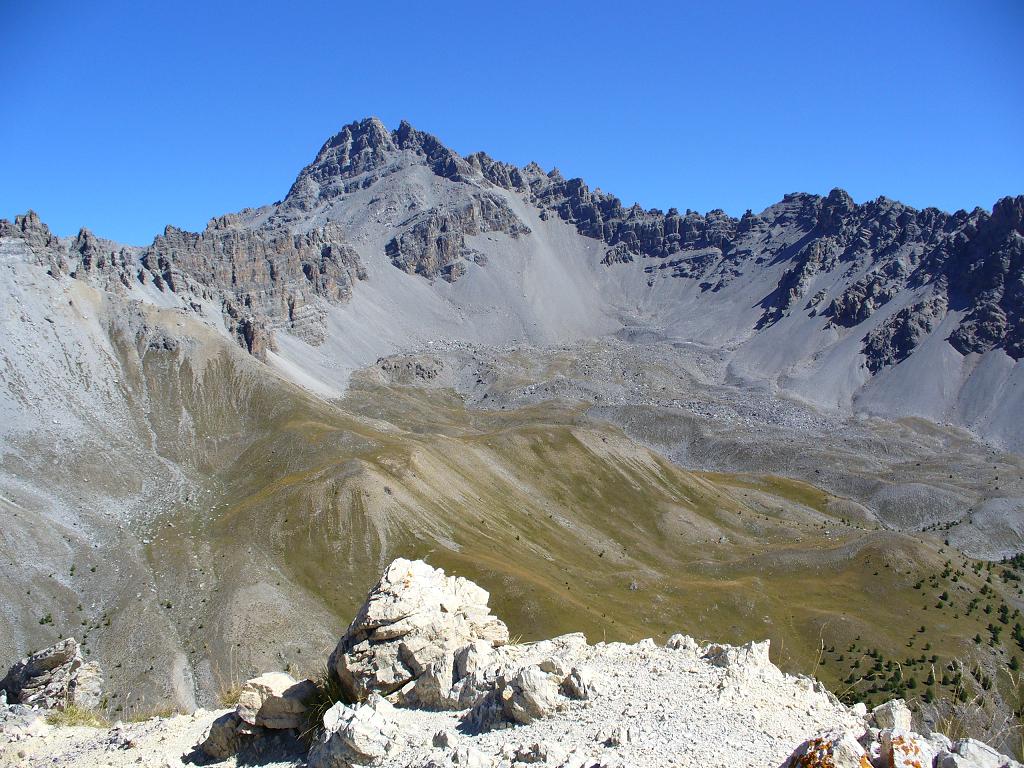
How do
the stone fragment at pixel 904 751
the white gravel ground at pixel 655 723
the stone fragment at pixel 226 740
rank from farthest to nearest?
the stone fragment at pixel 226 740, the white gravel ground at pixel 655 723, the stone fragment at pixel 904 751

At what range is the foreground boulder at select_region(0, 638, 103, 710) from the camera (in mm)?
28984

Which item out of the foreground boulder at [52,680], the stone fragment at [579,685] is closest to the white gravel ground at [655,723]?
the stone fragment at [579,685]

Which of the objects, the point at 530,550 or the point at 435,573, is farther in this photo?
the point at 530,550

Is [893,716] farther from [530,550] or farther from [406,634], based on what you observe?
[530,550]

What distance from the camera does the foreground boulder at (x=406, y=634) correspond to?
16.4 m

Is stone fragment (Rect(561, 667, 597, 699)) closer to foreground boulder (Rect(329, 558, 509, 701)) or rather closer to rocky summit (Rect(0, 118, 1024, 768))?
rocky summit (Rect(0, 118, 1024, 768))

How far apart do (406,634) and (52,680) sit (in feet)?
72.7

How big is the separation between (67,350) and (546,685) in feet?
450

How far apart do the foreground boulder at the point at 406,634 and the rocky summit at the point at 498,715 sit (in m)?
0.04

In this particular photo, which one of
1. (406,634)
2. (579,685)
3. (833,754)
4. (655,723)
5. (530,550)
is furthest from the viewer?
(530,550)

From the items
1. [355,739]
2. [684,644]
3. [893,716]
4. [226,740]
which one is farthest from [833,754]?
[226,740]

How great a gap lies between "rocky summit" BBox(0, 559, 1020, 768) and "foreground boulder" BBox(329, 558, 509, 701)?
36 millimetres

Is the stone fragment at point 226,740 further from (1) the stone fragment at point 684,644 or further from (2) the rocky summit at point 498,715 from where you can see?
(1) the stone fragment at point 684,644

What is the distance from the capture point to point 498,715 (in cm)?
1415
